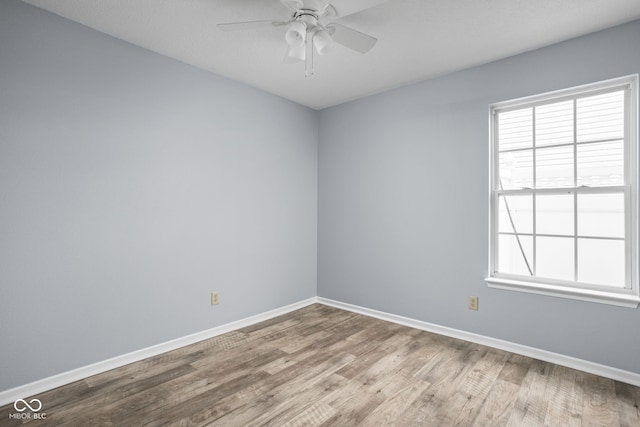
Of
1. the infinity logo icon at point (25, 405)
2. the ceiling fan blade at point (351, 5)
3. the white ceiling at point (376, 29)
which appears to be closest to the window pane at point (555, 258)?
the white ceiling at point (376, 29)

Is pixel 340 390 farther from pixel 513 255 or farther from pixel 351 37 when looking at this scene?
pixel 351 37

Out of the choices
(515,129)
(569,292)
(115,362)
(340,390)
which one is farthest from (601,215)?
(115,362)

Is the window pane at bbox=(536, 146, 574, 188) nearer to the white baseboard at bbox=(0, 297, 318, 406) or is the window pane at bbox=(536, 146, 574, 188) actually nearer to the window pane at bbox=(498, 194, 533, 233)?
the window pane at bbox=(498, 194, 533, 233)

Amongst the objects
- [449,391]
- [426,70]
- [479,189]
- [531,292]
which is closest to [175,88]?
[426,70]

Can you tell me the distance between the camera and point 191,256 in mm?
2939

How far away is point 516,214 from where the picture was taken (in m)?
2.84

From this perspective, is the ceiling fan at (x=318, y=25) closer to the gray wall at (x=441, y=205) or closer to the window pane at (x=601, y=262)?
the gray wall at (x=441, y=205)

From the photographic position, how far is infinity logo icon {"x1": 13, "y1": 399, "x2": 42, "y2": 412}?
1.93 meters

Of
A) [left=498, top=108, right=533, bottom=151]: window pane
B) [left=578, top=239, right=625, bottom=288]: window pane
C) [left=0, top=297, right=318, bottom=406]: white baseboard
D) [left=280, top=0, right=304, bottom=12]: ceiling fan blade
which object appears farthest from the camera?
[left=498, top=108, right=533, bottom=151]: window pane

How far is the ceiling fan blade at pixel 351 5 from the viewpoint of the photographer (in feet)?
6.25

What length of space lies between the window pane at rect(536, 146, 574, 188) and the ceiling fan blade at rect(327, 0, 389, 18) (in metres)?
1.90

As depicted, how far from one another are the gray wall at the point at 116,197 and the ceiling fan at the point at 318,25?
124 centimetres

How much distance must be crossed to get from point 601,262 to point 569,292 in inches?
13.0

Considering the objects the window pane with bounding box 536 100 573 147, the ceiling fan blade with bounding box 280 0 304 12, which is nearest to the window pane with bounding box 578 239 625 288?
the window pane with bounding box 536 100 573 147
